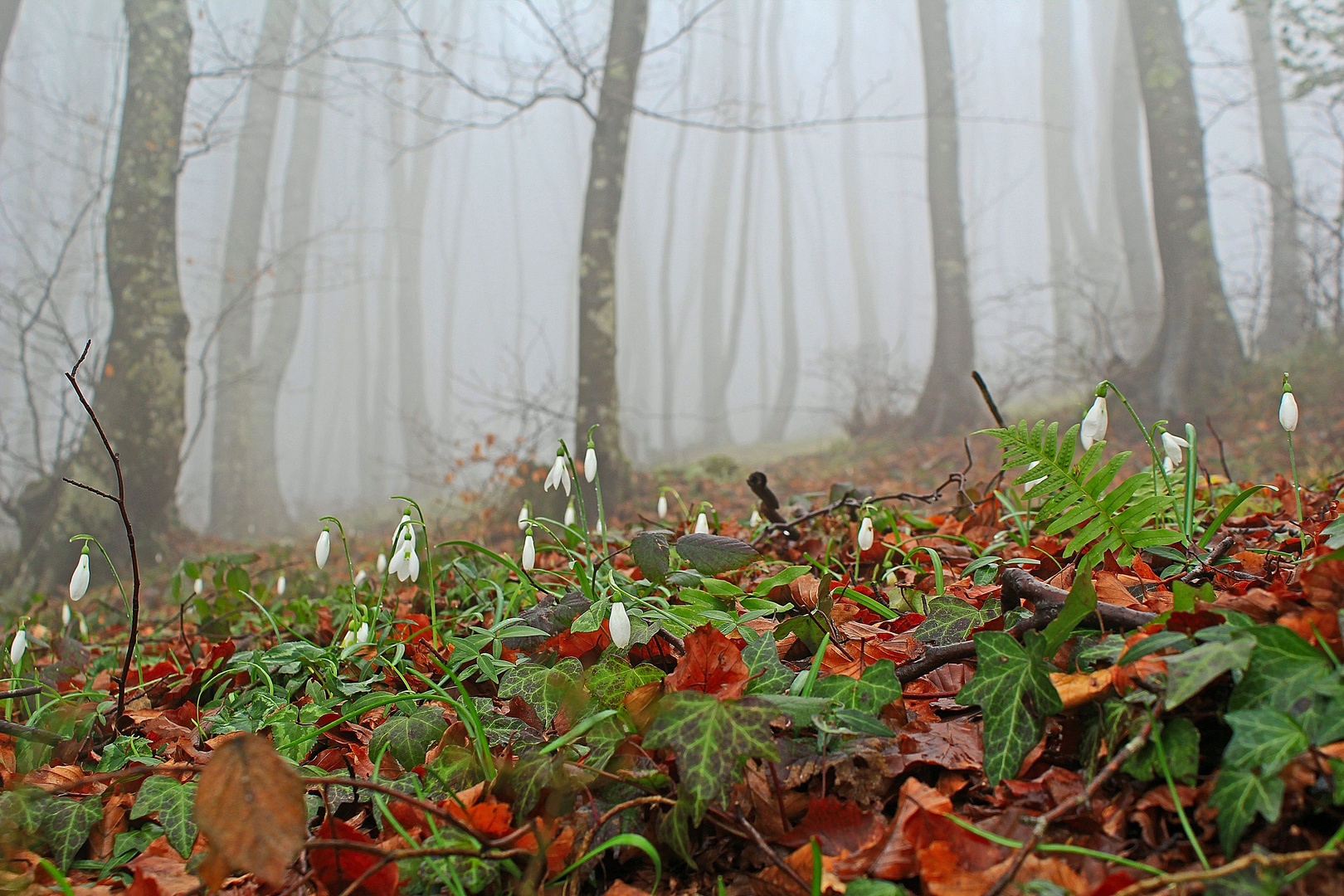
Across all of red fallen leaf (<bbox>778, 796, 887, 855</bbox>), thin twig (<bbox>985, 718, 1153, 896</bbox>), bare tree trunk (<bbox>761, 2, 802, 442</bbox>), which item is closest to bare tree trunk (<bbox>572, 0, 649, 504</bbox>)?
red fallen leaf (<bbox>778, 796, 887, 855</bbox>)

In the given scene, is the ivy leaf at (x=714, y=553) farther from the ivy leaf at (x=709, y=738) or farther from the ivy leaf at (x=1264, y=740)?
the ivy leaf at (x=1264, y=740)

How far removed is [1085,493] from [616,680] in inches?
36.5

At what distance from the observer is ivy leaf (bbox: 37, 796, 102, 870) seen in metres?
1.10

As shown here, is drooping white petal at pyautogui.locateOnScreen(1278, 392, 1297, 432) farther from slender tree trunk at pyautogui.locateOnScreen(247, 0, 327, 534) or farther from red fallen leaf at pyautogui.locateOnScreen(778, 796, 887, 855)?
slender tree trunk at pyautogui.locateOnScreen(247, 0, 327, 534)

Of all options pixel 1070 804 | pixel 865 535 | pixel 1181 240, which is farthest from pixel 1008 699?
pixel 1181 240

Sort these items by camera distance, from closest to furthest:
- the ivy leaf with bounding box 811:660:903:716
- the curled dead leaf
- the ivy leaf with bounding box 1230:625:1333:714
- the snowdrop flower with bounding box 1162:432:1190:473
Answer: the curled dead leaf < the ivy leaf with bounding box 1230:625:1333:714 < the ivy leaf with bounding box 811:660:903:716 < the snowdrop flower with bounding box 1162:432:1190:473

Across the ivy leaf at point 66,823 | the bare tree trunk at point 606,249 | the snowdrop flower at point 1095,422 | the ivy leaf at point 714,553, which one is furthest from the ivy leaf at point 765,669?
the bare tree trunk at point 606,249

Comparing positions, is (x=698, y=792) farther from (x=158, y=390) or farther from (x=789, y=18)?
(x=789, y=18)

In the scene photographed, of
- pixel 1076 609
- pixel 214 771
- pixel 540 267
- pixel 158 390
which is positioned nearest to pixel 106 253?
pixel 158 390

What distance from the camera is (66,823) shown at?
112cm

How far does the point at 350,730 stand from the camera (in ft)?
4.66

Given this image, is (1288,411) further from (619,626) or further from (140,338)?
(140,338)

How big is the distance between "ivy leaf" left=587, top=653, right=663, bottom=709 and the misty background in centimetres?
988

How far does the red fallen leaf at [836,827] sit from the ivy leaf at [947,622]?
15.0 inches
